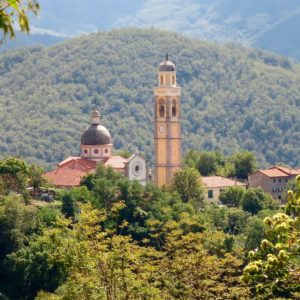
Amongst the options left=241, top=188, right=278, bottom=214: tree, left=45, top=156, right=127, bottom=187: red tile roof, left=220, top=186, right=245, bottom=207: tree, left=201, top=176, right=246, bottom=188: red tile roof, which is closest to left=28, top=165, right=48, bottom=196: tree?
left=45, top=156, right=127, bottom=187: red tile roof

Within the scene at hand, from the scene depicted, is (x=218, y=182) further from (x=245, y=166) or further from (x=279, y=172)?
(x=279, y=172)

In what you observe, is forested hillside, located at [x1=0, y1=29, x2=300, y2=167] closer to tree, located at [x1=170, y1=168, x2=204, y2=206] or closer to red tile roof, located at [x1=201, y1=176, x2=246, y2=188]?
red tile roof, located at [x1=201, y1=176, x2=246, y2=188]

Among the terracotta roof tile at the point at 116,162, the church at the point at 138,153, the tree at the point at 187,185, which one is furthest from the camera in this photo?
the terracotta roof tile at the point at 116,162

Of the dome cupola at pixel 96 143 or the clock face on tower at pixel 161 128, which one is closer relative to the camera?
the dome cupola at pixel 96 143

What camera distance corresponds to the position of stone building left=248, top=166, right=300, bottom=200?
91438 millimetres

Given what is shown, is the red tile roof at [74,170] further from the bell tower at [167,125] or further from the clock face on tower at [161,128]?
the clock face on tower at [161,128]

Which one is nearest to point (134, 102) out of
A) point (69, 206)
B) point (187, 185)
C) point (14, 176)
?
point (187, 185)

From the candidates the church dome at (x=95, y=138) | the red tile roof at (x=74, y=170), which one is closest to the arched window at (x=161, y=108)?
the red tile roof at (x=74, y=170)

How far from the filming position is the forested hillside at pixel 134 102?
542 ft

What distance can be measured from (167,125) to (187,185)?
1011cm

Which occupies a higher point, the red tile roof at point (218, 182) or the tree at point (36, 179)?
the red tile roof at point (218, 182)

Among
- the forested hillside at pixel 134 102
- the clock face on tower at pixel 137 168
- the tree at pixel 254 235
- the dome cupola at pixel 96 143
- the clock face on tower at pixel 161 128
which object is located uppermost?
the forested hillside at pixel 134 102

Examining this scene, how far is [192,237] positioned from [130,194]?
31.3 m

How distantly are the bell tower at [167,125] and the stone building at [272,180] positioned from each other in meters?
7.16
